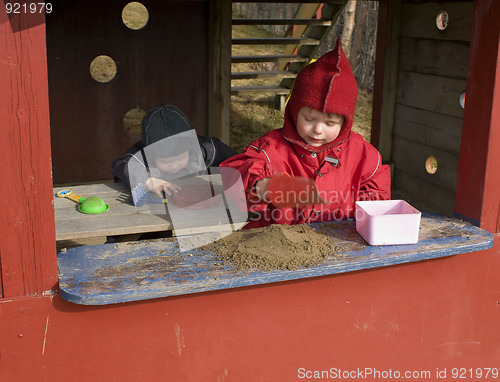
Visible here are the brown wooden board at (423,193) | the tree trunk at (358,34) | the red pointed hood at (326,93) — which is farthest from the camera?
the tree trunk at (358,34)

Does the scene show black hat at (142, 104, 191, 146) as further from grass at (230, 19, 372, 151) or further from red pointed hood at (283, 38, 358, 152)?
grass at (230, 19, 372, 151)

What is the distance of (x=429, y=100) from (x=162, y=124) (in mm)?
2662

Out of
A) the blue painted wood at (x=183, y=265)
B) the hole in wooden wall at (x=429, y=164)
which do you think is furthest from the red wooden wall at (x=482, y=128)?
the hole in wooden wall at (x=429, y=164)

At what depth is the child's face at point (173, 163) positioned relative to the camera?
136 inches

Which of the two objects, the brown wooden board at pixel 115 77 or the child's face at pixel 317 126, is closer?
the child's face at pixel 317 126

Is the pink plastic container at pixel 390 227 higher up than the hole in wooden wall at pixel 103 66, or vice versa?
the hole in wooden wall at pixel 103 66

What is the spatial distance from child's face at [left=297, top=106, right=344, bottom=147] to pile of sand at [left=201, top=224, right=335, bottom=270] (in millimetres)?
518

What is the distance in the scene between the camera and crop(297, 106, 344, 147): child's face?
2.94m

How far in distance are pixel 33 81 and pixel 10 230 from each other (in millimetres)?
497

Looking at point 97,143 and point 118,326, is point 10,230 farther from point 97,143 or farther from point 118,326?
point 97,143

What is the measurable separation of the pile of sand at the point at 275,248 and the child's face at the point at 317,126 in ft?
1.70

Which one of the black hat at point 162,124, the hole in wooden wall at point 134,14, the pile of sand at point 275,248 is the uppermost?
the hole in wooden wall at point 134,14

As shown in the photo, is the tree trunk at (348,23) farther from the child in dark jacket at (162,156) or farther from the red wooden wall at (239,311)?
the red wooden wall at (239,311)
